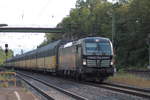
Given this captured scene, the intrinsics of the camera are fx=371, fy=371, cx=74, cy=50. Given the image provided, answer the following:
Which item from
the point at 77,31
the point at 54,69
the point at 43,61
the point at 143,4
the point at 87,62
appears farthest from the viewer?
the point at 77,31

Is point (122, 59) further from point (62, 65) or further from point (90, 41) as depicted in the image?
point (90, 41)

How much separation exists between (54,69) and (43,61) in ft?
29.0

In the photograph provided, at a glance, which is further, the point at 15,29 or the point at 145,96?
the point at 15,29

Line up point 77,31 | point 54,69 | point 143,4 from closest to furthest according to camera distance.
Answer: point 54,69
point 143,4
point 77,31

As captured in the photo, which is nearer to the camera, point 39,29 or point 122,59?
point 122,59

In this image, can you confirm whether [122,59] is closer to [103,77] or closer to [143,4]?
[143,4]

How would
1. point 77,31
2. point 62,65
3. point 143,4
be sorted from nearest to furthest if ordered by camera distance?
1. point 62,65
2. point 143,4
3. point 77,31

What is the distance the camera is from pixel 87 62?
25.8 m

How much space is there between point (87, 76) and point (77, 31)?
4924 centimetres

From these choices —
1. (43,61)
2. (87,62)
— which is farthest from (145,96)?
(43,61)

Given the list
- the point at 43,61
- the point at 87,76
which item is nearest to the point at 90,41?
the point at 87,76

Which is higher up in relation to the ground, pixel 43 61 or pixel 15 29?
pixel 15 29

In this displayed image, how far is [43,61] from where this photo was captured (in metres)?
46.7

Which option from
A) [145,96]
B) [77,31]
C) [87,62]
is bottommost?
[145,96]
